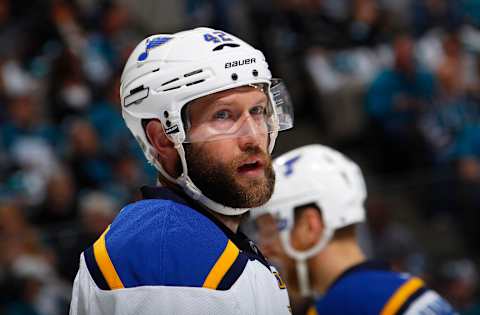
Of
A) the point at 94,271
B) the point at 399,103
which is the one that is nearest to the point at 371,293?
the point at 94,271

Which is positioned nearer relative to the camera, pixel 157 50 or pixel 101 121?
pixel 157 50

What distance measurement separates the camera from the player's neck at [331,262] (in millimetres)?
3191

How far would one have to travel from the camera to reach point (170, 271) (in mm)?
2074

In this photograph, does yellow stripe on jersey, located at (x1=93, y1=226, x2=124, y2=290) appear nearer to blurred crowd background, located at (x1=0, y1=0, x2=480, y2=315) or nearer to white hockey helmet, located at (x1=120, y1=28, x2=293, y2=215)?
white hockey helmet, located at (x1=120, y1=28, x2=293, y2=215)

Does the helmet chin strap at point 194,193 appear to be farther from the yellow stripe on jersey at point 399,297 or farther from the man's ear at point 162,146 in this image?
the yellow stripe on jersey at point 399,297

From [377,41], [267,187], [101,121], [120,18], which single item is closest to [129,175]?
[101,121]

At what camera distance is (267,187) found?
2.31 metres

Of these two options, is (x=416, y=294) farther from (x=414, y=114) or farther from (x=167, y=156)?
(x=414, y=114)

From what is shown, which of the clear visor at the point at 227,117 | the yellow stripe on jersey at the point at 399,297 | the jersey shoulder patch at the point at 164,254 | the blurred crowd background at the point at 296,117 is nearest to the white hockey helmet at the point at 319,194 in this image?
the yellow stripe on jersey at the point at 399,297

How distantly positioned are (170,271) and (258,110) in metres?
0.53

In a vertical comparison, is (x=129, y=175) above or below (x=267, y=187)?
below

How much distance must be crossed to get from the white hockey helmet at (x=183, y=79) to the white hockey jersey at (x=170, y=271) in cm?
16

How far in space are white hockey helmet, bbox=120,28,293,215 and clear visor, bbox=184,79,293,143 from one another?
0.05 ft

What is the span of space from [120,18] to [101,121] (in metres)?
1.57
